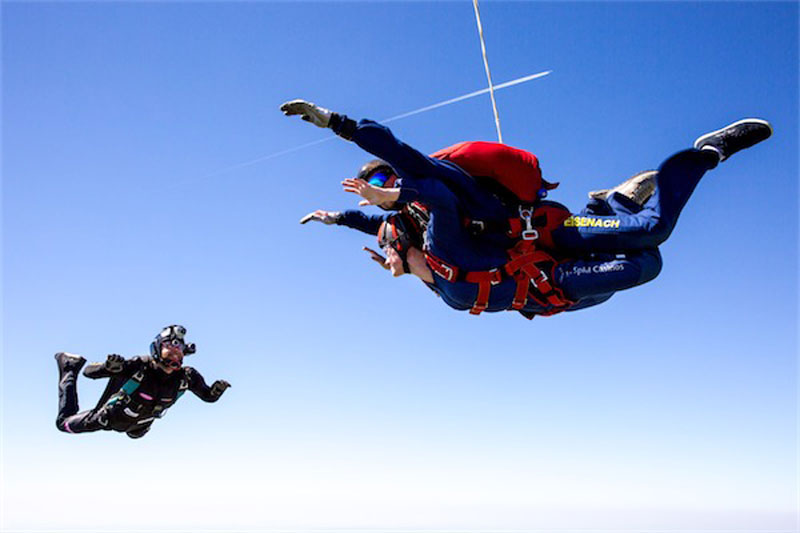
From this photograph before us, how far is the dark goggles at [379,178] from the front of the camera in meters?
4.46

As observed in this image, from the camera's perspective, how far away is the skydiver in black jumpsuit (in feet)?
21.4

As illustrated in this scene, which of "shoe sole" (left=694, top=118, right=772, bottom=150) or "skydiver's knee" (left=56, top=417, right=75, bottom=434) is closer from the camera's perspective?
"shoe sole" (left=694, top=118, right=772, bottom=150)

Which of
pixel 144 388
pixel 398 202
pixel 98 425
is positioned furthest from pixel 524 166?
pixel 98 425

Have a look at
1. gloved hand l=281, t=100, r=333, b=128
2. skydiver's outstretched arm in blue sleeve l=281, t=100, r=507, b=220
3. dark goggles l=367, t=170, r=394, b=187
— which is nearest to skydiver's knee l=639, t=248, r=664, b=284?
skydiver's outstretched arm in blue sleeve l=281, t=100, r=507, b=220

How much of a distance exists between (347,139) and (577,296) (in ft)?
6.13

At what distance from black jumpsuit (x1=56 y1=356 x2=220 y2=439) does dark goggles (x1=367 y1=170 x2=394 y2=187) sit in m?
3.38

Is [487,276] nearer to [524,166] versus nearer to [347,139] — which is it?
[524,166]

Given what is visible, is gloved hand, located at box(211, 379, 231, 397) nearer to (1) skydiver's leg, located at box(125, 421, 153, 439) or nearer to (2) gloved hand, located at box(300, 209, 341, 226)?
(1) skydiver's leg, located at box(125, 421, 153, 439)

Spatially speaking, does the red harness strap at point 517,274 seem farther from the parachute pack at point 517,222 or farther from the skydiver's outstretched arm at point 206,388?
the skydiver's outstretched arm at point 206,388

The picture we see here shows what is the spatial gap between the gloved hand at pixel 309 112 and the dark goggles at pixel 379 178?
0.57 metres

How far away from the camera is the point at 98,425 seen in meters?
6.66

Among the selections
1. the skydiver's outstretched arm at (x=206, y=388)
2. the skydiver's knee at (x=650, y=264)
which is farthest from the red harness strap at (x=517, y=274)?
the skydiver's outstretched arm at (x=206, y=388)

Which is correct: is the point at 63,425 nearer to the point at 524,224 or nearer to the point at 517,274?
the point at 517,274

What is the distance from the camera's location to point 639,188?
4691 mm
